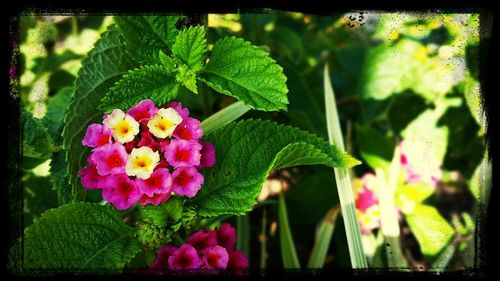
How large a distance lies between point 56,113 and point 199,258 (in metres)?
0.43

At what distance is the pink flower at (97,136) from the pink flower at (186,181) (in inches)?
4.0

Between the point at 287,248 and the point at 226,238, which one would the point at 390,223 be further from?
the point at 226,238

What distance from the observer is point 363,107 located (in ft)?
4.62

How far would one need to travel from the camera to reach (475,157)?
1.36 meters

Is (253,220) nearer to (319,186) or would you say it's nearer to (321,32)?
(319,186)

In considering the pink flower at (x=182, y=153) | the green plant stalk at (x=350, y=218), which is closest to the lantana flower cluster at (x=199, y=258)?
the pink flower at (x=182, y=153)

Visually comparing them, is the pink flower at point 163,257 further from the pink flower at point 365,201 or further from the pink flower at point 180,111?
the pink flower at point 365,201

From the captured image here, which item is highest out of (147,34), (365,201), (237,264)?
(147,34)

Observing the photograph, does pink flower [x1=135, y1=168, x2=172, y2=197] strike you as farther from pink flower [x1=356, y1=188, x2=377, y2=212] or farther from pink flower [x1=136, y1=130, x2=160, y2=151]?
pink flower [x1=356, y1=188, x2=377, y2=212]

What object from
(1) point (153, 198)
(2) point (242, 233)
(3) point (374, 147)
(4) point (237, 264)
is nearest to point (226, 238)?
(4) point (237, 264)

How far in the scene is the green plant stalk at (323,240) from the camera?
111 cm

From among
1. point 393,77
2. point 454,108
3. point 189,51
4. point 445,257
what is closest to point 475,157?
point 454,108

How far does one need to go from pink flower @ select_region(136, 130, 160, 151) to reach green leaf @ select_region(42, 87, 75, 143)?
0.85ft

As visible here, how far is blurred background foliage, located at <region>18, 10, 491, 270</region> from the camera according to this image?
3.49ft
